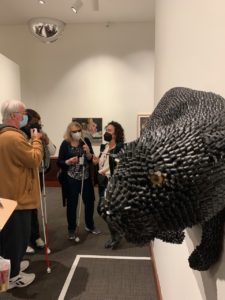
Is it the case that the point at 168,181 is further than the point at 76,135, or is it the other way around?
the point at 76,135

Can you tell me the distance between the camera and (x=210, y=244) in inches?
21.6

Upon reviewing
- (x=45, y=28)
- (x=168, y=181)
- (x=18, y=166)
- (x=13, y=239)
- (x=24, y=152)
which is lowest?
(x=13, y=239)

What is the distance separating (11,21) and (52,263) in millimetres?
4673

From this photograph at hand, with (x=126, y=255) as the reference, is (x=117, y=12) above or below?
above

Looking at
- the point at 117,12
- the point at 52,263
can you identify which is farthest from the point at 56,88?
the point at 52,263

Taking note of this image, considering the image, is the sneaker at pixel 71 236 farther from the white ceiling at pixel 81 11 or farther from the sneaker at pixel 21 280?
the white ceiling at pixel 81 11

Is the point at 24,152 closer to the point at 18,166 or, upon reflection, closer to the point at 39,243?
the point at 18,166

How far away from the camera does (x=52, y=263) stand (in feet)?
9.39

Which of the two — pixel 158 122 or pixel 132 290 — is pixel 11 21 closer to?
pixel 132 290

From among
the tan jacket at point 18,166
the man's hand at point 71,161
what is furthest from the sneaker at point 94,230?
the tan jacket at point 18,166

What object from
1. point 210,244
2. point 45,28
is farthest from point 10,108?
point 45,28

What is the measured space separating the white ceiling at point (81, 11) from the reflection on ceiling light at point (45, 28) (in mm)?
155

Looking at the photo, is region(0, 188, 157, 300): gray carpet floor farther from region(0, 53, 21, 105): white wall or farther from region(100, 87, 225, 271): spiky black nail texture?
region(0, 53, 21, 105): white wall

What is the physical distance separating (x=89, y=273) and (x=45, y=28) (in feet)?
13.5
